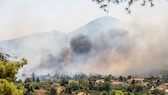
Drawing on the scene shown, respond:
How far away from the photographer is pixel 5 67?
48.2ft

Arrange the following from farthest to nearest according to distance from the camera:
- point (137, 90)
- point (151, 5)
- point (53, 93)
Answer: point (137, 90) → point (53, 93) → point (151, 5)

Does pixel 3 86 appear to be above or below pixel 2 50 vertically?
below

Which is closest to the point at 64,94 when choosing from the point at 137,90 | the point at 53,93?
the point at 53,93

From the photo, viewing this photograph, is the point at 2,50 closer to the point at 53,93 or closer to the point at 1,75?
the point at 1,75

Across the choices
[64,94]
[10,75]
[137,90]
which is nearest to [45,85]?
[64,94]

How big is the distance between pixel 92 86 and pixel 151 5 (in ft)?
629

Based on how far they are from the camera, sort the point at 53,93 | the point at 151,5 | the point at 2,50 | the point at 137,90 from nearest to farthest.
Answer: the point at 151,5 → the point at 2,50 → the point at 53,93 → the point at 137,90

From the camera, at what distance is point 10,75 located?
1517 centimetres

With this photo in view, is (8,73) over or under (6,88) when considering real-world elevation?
over

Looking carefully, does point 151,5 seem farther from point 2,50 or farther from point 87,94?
point 87,94

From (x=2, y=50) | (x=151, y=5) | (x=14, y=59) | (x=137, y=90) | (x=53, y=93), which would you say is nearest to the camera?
(x=151, y=5)

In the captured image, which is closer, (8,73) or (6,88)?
(6,88)

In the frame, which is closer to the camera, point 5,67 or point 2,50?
point 2,50

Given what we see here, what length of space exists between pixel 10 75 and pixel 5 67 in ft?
1.88
